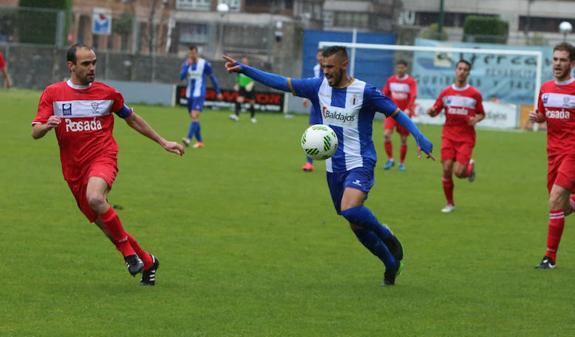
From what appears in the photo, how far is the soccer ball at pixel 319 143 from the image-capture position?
9617 mm

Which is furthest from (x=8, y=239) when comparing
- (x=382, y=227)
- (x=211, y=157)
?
(x=211, y=157)

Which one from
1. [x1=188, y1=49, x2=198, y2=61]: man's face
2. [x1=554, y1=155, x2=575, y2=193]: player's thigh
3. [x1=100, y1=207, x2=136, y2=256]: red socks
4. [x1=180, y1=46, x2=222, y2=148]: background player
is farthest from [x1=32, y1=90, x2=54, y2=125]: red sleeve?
[x1=188, y1=49, x2=198, y2=61]: man's face

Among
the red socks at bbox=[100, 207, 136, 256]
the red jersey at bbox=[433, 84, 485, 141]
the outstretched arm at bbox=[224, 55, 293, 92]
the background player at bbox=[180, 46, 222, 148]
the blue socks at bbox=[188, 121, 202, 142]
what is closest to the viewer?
the red socks at bbox=[100, 207, 136, 256]

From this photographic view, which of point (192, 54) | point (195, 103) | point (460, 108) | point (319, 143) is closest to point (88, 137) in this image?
point (319, 143)

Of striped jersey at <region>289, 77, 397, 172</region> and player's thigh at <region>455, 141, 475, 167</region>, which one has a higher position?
striped jersey at <region>289, 77, 397, 172</region>

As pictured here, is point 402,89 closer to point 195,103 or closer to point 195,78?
point 195,103

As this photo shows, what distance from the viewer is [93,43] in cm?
5394

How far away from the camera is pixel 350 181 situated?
388 inches

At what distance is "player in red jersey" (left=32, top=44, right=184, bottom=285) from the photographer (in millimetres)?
9484

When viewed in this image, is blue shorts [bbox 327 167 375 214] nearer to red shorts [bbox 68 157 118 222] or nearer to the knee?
red shorts [bbox 68 157 118 222]

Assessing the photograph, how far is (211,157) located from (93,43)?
31.7 metres

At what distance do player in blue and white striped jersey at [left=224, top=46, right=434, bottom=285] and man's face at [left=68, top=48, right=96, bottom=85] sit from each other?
116 cm

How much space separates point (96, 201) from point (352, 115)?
2344 mm

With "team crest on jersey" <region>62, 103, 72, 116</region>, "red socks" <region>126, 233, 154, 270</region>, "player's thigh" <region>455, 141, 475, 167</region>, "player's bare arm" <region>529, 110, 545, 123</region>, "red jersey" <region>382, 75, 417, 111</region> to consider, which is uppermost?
"player's bare arm" <region>529, 110, 545, 123</region>
